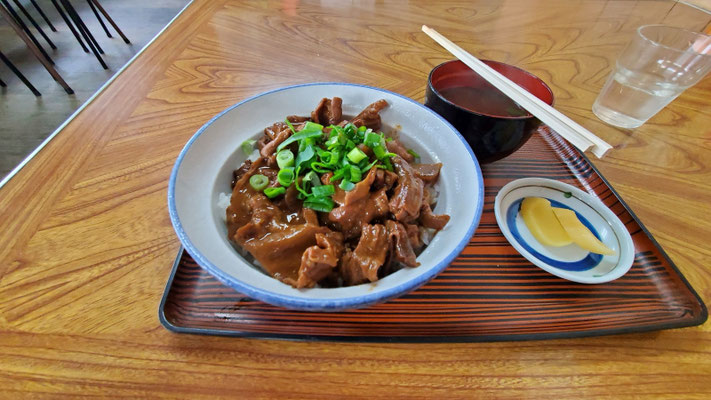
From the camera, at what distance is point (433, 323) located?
1.26 m

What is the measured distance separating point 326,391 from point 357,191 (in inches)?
27.3

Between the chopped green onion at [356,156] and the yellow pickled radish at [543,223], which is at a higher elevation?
the chopped green onion at [356,156]

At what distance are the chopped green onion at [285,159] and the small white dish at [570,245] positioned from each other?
38.4 inches

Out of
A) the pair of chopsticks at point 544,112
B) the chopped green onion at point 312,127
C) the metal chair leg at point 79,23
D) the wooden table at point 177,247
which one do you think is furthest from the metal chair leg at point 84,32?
the pair of chopsticks at point 544,112

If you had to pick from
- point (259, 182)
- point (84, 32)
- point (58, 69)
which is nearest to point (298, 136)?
point (259, 182)

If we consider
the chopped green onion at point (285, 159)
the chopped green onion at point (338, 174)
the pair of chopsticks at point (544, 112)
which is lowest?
the chopped green onion at point (338, 174)

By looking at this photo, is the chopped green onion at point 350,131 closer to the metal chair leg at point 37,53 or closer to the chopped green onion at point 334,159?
the chopped green onion at point 334,159

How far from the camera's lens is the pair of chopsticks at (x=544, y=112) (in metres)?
1.26

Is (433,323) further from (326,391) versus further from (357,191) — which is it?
(357,191)

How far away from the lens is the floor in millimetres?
3889

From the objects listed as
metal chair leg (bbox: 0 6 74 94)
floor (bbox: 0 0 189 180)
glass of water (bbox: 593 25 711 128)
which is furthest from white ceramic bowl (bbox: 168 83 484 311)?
metal chair leg (bbox: 0 6 74 94)

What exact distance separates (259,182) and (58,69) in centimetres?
547

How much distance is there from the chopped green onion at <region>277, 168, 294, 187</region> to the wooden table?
541 mm

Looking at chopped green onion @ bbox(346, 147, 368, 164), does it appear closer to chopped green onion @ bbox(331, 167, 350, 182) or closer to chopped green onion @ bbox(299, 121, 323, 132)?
chopped green onion @ bbox(331, 167, 350, 182)
